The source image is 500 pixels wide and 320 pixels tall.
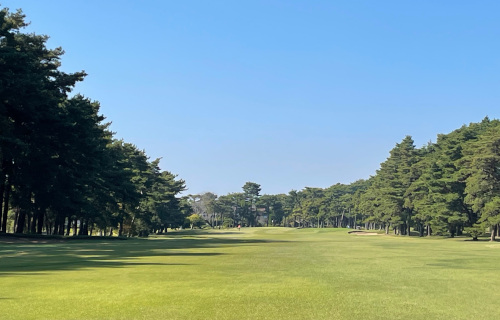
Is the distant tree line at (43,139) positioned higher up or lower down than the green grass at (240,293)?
higher up

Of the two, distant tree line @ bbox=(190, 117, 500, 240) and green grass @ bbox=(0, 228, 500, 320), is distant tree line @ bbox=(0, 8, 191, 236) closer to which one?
green grass @ bbox=(0, 228, 500, 320)

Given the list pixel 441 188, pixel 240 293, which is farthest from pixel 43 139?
pixel 441 188

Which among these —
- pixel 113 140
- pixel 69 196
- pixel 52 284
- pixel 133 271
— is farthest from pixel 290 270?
pixel 113 140

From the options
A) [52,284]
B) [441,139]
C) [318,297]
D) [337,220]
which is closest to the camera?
[318,297]

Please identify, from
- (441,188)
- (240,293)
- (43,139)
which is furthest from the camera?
(441,188)

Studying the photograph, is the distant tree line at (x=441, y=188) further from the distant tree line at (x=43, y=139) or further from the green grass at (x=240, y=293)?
the distant tree line at (x=43, y=139)

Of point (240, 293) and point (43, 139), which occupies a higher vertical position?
point (43, 139)

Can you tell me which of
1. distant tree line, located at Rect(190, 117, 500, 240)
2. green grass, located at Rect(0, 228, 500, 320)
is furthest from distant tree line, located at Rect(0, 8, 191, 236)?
distant tree line, located at Rect(190, 117, 500, 240)

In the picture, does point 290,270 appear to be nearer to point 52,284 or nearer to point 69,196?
point 52,284

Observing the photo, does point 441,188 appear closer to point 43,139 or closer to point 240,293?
point 43,139

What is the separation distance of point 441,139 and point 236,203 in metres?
103

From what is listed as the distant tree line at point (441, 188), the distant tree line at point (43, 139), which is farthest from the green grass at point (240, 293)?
the distant tree line at point (441, 188)

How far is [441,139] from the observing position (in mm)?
79375

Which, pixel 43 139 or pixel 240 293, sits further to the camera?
pixel 43 139
